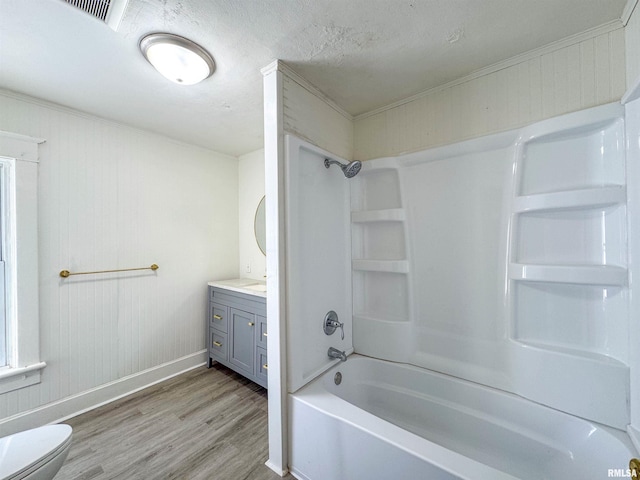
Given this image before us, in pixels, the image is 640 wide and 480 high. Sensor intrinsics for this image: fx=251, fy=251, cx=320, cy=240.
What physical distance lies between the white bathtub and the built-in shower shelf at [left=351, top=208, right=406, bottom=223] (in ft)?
3.45

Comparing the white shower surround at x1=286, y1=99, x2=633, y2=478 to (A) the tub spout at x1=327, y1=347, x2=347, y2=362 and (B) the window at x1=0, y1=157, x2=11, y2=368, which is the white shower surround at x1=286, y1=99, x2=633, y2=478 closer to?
(A) the tub spout at x1=327, y1=347, x2=347, y2=362

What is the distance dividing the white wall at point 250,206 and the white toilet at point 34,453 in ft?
6.03

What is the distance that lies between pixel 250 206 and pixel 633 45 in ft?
9.67

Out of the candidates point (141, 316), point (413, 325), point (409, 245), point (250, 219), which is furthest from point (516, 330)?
point (141, 316)

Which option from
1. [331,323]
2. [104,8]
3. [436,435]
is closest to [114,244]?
[104,8]

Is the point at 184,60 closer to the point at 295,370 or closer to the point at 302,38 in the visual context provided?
the point at 302,38

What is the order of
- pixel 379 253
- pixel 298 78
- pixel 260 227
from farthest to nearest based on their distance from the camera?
pixel 260 227, pixel 379 253, pixel 298 78

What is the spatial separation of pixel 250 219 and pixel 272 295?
1753 millimetres

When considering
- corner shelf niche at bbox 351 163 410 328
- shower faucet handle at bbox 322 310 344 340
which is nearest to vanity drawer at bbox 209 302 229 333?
shower faucet handle at bbox 322 310 344 340

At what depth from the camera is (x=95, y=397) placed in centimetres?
202

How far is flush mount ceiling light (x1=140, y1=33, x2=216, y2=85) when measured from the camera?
123 cm

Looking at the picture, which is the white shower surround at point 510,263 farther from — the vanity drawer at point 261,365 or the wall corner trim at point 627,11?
the vanity drawer at point 261,365

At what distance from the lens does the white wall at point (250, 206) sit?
9.50 feet

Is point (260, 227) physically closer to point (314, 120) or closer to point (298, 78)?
point (314, 120)
